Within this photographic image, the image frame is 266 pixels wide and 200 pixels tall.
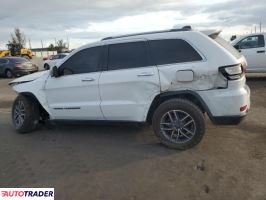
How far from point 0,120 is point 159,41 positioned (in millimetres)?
4589

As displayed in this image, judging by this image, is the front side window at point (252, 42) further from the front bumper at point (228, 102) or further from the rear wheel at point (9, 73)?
the rear wheel at point (9, 73)

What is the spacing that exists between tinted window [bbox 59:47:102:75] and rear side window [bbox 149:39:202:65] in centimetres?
101

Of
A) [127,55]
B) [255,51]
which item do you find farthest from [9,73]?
[127,55]

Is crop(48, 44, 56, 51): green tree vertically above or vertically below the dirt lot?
above

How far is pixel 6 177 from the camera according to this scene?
4.79 metres

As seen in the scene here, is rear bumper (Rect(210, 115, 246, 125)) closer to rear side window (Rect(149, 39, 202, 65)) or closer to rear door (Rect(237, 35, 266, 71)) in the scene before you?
rear side window (Rect(149, 39, 202, 65))

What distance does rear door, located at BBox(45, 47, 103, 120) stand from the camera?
6137 mm

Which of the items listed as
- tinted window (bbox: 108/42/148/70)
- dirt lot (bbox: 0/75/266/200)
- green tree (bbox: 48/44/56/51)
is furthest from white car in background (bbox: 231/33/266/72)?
green tree (bbox: 48/44/56/51)

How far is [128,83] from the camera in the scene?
573 cm

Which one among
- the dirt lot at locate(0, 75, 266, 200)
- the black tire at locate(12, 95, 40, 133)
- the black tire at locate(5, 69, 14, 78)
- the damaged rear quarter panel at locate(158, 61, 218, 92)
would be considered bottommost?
the dirt lot at locate(0, 75, 266, 200)

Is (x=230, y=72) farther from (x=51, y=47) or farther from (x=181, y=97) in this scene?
(x=51, y=47)

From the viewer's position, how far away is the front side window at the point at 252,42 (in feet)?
42.7

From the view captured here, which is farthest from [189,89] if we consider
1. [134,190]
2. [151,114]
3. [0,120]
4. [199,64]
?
[0,120]

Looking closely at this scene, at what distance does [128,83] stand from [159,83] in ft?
1.69
